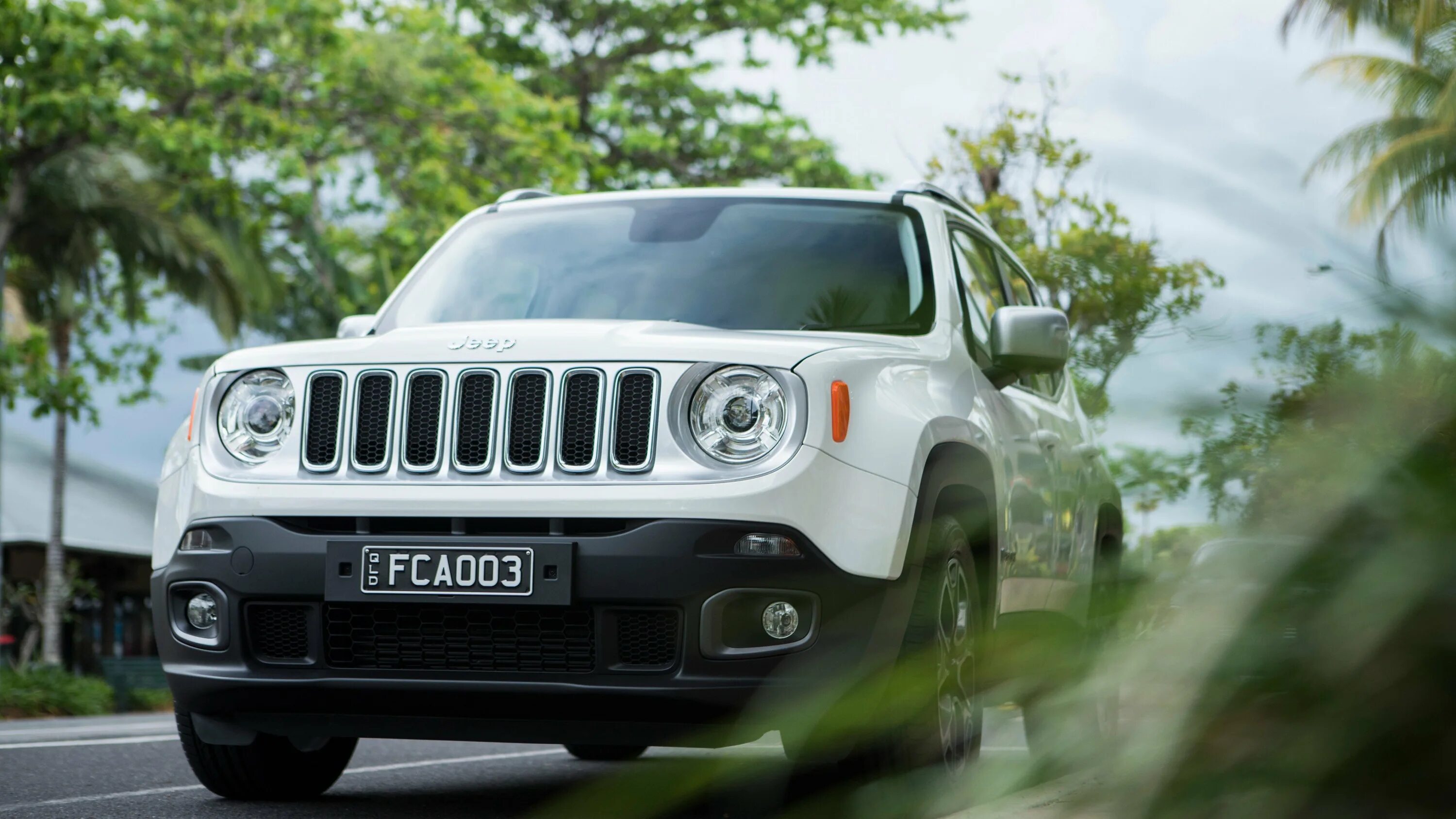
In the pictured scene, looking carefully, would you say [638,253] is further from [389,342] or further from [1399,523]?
[1399,523]

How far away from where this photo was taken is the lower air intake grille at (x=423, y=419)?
13.5 feet

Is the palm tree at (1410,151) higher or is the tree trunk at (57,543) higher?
the palm tree at (1410,151)

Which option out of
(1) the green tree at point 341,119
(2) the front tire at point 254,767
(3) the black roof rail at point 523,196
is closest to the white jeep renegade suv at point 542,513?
(2) the front tire at point 254,767

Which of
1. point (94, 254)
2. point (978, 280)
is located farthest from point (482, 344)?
point (94, 254)

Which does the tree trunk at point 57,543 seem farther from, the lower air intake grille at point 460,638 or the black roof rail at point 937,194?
the lower air intake grille at point 460,638

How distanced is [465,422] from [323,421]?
1.34ft

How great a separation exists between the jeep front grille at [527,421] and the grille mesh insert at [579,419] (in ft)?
0.15

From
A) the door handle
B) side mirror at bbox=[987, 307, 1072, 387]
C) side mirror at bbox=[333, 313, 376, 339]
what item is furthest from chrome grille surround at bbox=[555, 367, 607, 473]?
the door handle

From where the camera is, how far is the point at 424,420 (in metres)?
4.15

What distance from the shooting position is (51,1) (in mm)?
15109

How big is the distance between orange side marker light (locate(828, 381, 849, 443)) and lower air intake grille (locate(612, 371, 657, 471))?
42 centimetres

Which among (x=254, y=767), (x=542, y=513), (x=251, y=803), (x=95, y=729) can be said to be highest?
(x=542, y=513)

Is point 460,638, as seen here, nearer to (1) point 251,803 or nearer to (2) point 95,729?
(1) point 251,803

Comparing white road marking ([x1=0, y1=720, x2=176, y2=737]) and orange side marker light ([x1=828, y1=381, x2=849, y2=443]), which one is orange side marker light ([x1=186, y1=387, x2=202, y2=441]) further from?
white road marking ([x1=0, y1=720, x2=176, y2=737])
